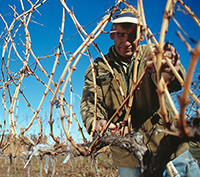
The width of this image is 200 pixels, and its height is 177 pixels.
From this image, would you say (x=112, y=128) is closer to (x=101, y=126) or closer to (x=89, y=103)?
(x=101, y=126)

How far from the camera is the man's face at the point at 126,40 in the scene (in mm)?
1263

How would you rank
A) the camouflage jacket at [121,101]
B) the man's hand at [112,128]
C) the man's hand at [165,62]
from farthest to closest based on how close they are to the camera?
the camouflage jacket at [121,101] < the man's hand at [112,128] < the man's hand at [165,62]

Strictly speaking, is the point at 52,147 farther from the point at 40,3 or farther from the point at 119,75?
the point at 40,3

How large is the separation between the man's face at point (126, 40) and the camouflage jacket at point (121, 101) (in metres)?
0.07

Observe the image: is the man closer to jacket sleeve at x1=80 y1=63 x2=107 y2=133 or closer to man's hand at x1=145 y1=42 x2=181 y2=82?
jacket sleeve at x1=80 y1=63 x2=107 y2=133

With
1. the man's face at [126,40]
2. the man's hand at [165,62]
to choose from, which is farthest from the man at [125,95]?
the man's hand at [165,62]

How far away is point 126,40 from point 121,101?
0.40 m

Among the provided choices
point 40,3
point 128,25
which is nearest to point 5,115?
point 40,3

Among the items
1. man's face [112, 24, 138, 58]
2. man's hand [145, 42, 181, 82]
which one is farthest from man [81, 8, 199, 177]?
man's hand [145, 42, 181, 82]

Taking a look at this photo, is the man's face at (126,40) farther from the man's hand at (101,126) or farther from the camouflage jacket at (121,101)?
the man's hand at (101,126)

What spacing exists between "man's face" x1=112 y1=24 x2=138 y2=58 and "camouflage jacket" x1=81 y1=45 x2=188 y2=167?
7 centimetres

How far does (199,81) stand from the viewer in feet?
5.54

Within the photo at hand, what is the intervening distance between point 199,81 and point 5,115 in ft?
5.31

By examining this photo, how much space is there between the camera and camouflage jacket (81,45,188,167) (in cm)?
118
